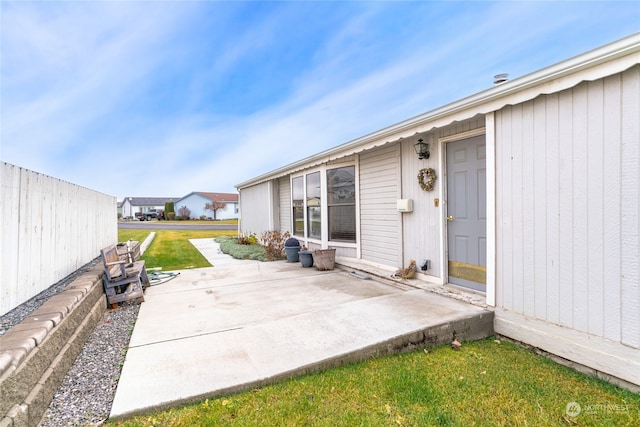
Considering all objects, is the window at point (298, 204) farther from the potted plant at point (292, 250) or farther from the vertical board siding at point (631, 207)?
the vertical board siding at point (631, 207)

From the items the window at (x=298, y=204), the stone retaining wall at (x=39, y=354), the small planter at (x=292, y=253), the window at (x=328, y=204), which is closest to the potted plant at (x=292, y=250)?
the small planter at (x=292, y=253)

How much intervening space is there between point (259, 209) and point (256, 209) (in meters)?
0.43

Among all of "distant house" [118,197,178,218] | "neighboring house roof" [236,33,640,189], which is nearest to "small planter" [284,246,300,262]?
"neighboring house roof" [236,33,640,189]

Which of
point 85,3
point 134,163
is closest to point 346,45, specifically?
point 85,3

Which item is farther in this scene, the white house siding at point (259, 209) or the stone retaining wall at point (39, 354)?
the white house siding at point (259, 209)

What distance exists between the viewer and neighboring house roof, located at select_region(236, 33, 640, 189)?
7.70ft

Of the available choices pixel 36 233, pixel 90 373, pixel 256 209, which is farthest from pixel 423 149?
pixel 256 209

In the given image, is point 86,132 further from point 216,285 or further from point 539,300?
point 539,300

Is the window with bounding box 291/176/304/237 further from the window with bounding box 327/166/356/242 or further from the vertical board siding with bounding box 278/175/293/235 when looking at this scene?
the window with bounding box 327/166/356/242

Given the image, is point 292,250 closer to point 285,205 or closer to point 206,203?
point 285,205

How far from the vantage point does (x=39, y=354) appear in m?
2.14

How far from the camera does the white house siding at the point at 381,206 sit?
223 inches

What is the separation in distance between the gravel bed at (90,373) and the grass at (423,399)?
1.13 feet

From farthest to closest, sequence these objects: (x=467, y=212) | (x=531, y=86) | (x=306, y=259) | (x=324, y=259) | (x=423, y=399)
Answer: (x=306, y=259) → (x=324, y=259) → (x=467, y=212) → (x=531, y=86) → (x=423, y=399)
